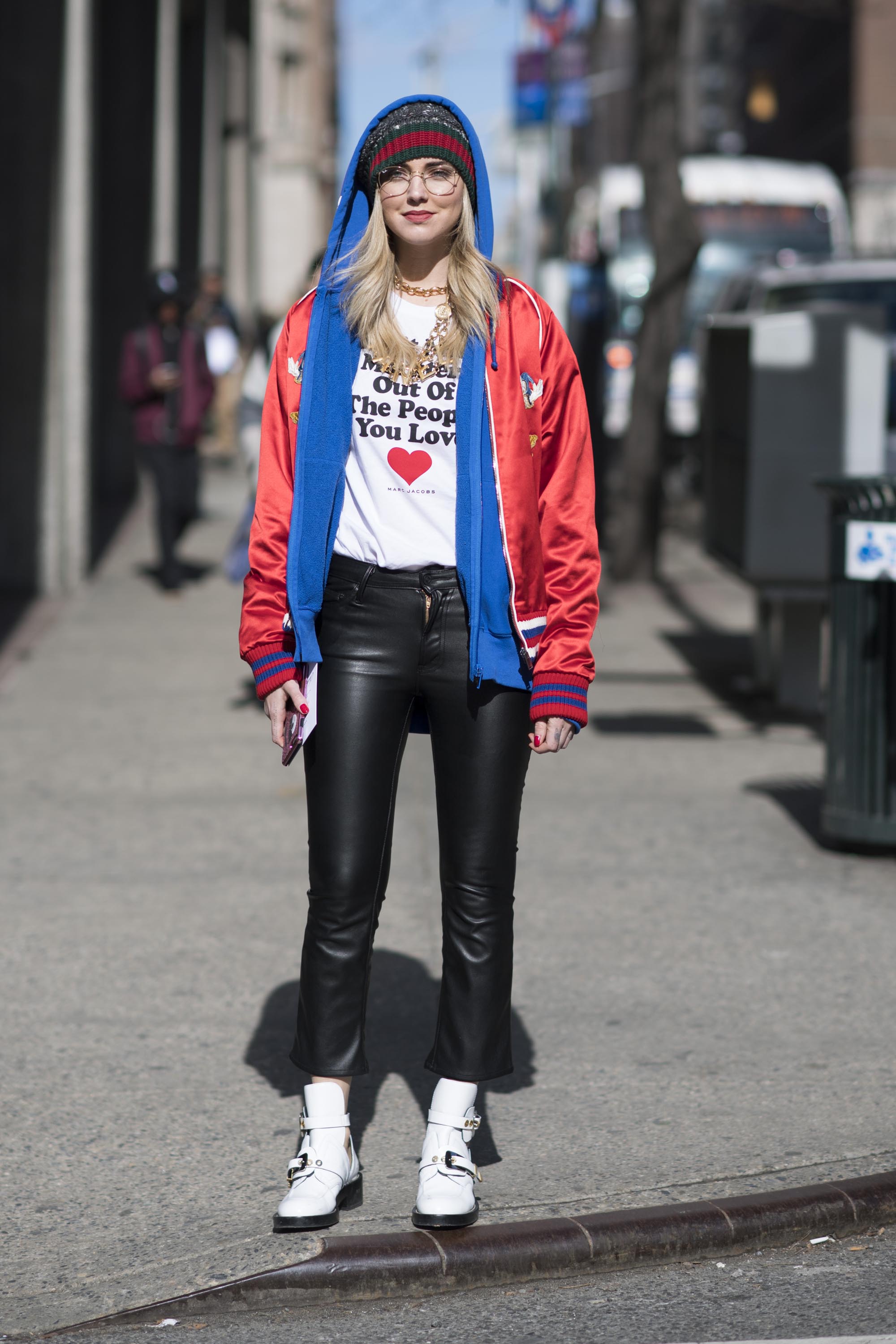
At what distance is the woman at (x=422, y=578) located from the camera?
11.2ft

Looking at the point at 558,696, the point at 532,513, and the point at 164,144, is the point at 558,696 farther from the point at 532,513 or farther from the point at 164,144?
the point at 164,144

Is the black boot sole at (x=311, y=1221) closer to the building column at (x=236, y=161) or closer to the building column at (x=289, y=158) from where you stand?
the building column at (x=236, y=161)

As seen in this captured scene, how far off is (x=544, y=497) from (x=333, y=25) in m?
78.7

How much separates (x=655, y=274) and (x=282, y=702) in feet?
35.0

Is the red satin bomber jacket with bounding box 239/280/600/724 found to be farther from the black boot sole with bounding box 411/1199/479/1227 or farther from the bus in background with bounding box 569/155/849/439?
the bus in background with bounding box 569/155/849/439

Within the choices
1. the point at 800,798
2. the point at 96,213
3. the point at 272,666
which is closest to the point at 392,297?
the point at 272,666

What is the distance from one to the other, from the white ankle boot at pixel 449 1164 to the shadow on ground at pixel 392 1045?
319mm

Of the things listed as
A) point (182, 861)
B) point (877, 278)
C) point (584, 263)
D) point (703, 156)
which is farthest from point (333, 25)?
point (182, 861)

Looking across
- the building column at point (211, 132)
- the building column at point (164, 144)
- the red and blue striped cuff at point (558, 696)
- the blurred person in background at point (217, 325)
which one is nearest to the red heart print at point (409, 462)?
the red and blue striped cuff at point (558, 696)

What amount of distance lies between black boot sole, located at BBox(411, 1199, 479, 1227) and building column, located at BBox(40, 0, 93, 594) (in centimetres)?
949

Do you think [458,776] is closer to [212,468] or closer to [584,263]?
[584,263]

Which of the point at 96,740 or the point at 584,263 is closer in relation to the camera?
the point at 96,740

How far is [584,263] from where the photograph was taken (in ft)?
57.5

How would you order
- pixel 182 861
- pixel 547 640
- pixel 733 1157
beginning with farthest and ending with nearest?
pixel 182 861
pixel 733 1157
pixel 547 640
